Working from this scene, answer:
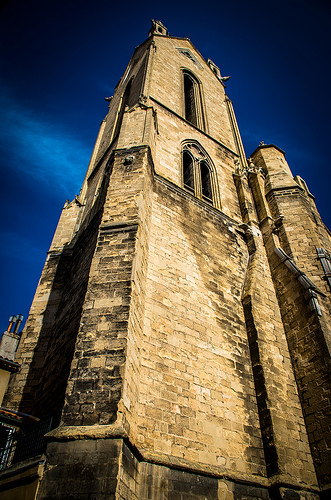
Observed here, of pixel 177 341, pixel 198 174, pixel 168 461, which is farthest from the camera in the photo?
pixel 198 174

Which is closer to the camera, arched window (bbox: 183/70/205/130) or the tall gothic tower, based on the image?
the tall gothic tower

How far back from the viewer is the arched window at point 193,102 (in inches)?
590

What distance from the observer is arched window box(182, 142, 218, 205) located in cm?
1124

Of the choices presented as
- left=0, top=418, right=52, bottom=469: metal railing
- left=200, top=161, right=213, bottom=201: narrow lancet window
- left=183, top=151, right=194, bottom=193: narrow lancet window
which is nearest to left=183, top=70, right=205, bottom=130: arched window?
left=183, top=151, right=194, bottom=193: narrow lancet window

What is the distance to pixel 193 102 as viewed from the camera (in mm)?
16266

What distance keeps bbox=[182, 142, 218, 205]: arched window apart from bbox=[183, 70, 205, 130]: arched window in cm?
203

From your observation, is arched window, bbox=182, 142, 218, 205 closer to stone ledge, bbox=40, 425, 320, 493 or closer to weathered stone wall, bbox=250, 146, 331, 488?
weathered stone wall, bbox=250, 146, 331, 488

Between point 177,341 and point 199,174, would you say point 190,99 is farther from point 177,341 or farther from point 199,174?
point 177,341

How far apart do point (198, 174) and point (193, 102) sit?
610cm

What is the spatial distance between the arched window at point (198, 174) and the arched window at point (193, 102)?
2030 millimetres

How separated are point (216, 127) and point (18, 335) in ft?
36.7

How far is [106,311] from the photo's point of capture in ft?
17.3

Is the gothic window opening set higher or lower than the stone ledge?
higher

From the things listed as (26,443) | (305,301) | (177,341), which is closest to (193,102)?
(305,301)
